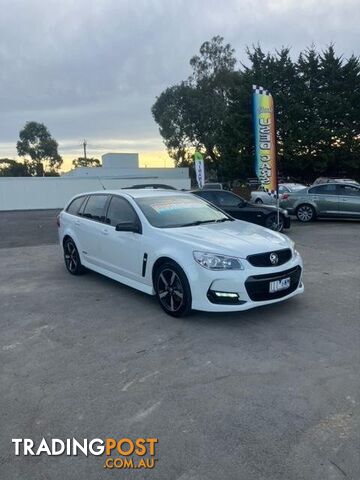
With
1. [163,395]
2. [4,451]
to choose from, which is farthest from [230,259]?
[4,451]

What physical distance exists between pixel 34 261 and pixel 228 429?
7.24 meters

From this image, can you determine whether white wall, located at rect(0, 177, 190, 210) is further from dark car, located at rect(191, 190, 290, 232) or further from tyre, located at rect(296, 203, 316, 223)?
dark car, located at rect(191, 190, 290, 232)

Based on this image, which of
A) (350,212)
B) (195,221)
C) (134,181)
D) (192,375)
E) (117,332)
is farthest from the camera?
(134,181)

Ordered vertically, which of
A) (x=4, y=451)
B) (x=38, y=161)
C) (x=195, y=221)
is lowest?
(x=4, y=451)

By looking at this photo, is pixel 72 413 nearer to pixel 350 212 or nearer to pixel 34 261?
pixel 34 261

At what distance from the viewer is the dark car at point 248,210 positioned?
12.2m

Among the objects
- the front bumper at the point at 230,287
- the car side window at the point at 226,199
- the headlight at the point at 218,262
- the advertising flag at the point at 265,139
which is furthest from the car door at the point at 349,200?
the headlight at the point at 218,262

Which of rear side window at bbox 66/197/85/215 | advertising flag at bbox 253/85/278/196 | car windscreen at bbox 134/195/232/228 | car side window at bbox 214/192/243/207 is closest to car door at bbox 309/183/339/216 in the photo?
advertising flag at bbox 253/85/278/196

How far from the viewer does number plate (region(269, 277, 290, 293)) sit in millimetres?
4848

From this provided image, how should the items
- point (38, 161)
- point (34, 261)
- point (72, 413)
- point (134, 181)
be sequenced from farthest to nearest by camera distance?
point (38, 161)
point (134, 181)
point (34, 261)
point (72, 413)

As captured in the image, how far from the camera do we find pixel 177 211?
6039 millimetres

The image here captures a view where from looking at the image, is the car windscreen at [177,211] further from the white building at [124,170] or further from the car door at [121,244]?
the white building at [124,170]

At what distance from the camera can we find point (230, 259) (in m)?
4.76

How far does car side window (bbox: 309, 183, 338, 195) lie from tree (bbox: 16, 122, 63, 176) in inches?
2488
